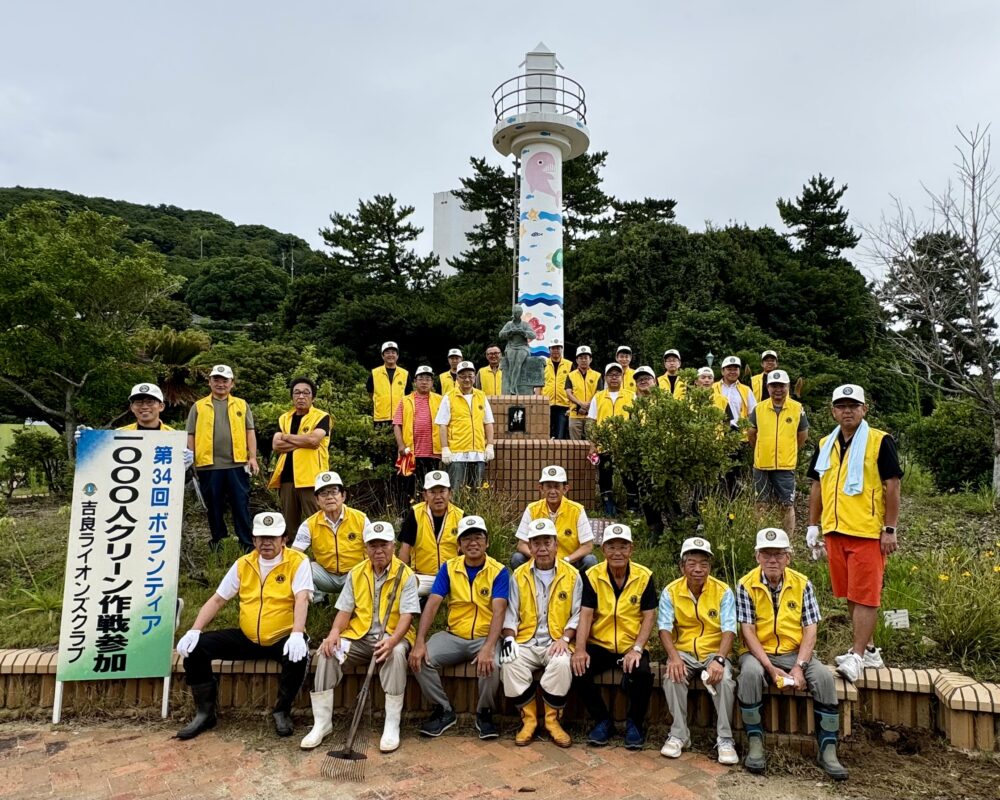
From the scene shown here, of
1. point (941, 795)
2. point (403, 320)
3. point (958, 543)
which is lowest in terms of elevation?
point (941, 795)

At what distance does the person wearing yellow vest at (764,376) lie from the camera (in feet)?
21.7

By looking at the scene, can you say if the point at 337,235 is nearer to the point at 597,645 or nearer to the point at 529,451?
the point at 529,451

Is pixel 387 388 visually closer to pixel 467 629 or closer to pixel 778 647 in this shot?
pixel 467 629

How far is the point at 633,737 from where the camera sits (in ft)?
12.0

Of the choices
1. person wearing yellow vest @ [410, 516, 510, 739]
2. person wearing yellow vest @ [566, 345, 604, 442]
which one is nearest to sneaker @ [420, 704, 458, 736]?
person wearing yellow vest @ [410, 516, 510, 739]

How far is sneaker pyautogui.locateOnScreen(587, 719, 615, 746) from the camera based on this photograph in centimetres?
367

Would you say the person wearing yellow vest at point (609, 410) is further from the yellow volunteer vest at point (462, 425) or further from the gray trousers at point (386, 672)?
the gray trousers at point (386, 672)

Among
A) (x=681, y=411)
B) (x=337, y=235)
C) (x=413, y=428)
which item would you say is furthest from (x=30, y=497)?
(x=337, y=235)

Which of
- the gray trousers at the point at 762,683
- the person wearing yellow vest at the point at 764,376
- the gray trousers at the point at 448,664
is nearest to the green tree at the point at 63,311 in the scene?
the gray trousers at the point at 448,664

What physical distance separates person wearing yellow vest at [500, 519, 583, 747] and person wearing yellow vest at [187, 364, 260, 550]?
8.45 feet

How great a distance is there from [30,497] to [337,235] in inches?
760

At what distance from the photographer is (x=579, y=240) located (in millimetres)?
25859

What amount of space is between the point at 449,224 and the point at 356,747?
34.7 m

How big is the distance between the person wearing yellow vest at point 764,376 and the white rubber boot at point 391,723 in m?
4.07
